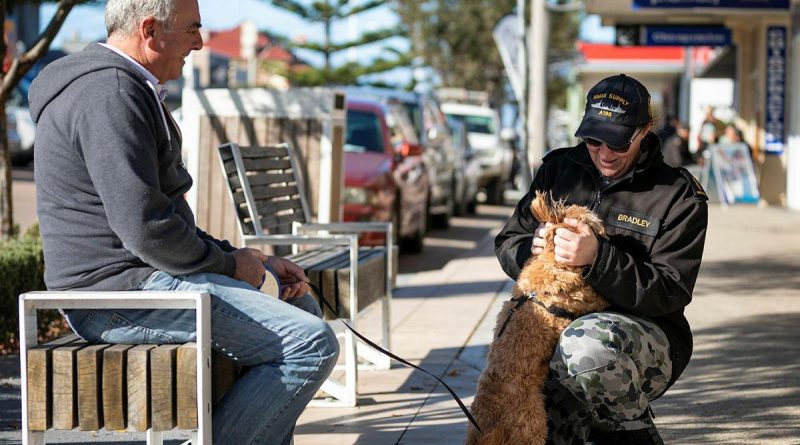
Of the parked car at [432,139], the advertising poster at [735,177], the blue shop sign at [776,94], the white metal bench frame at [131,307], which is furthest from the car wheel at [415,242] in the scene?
the white metal bench frame at [131,307]

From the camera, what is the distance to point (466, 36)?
51.8 meters

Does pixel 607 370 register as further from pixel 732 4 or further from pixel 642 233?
pixel 732 4

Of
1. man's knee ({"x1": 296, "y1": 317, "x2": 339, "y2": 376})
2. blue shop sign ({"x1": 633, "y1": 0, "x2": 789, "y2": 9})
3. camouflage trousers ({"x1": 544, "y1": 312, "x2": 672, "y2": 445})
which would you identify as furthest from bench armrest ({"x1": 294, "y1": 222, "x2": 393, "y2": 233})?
blue shop sign ({"x1": 633, "y1": 0, "x2": 789, "y2": 9})

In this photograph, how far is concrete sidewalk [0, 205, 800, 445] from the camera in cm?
557

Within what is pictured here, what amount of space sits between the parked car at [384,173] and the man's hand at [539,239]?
8.52 m

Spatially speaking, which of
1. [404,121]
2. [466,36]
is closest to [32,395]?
[404,121]

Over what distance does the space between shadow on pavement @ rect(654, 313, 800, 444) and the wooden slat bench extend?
155cm

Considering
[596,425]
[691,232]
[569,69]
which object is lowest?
[596,425]

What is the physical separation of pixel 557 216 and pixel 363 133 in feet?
33.6

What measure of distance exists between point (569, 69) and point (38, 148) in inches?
2109

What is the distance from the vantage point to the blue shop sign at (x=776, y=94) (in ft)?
73.7

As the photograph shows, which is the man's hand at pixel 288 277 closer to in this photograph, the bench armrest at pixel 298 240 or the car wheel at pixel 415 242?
the bench armrest at pixel 298 240

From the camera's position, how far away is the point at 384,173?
13219 millimetres

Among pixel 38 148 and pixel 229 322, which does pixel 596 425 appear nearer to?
pixel 229 322
